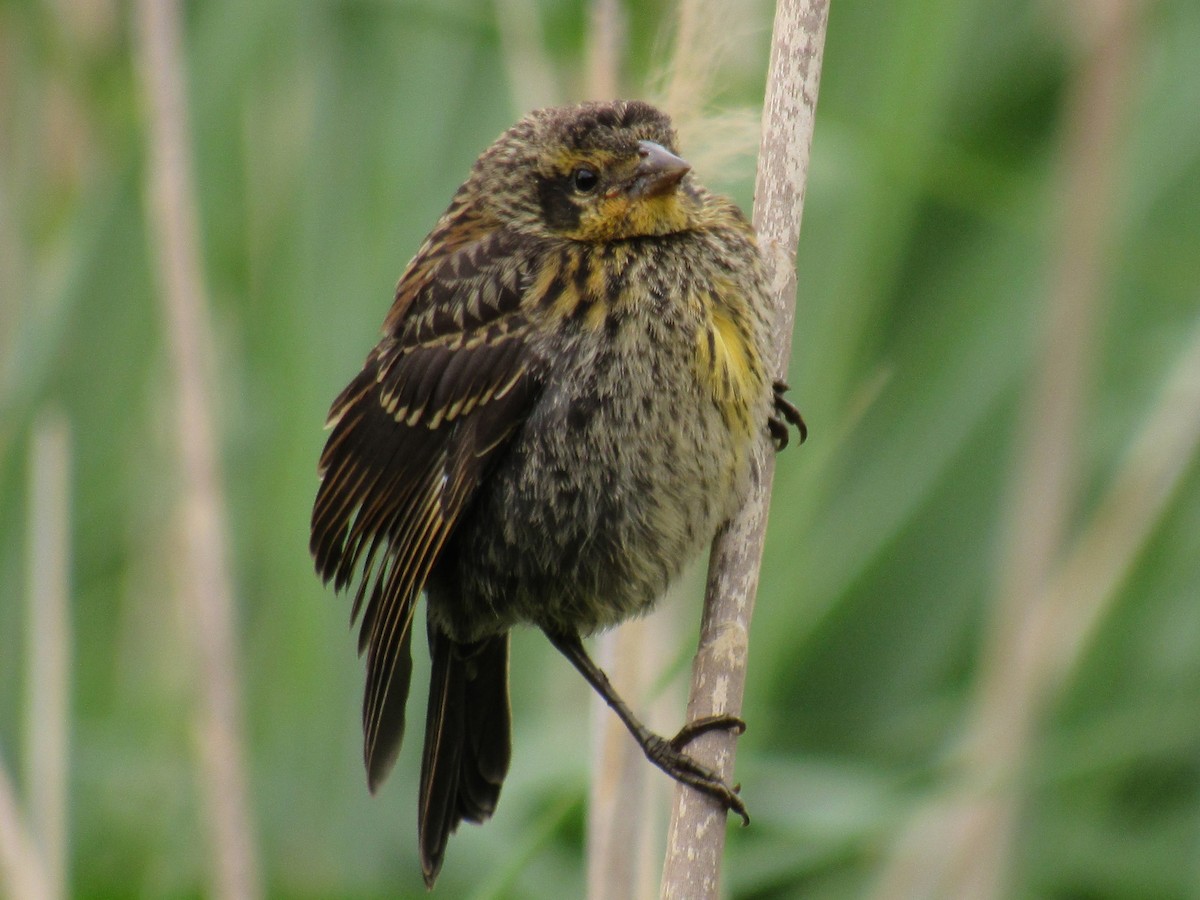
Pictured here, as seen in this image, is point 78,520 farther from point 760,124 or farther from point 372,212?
point 760,124

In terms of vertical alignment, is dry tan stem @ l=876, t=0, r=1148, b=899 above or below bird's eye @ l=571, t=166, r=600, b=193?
below

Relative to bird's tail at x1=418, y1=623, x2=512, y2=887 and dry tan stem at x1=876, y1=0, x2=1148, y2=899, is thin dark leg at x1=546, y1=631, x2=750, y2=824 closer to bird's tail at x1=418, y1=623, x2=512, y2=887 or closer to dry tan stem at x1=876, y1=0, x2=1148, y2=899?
bird's tail at x1=418, y1=623, x2=512, y2=887

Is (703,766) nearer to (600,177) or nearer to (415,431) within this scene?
(415,431)

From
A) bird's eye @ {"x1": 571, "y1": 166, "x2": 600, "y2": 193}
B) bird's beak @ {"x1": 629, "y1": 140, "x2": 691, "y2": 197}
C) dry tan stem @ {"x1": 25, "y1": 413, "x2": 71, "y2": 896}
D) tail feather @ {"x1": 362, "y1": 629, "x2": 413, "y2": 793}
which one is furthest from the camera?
dry tan stem @ {"x1": 25, "y1": 413, "x2": 71, "y2": 896}

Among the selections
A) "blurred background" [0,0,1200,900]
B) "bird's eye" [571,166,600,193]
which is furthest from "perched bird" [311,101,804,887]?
"blurred background" [0,0,1200,900]

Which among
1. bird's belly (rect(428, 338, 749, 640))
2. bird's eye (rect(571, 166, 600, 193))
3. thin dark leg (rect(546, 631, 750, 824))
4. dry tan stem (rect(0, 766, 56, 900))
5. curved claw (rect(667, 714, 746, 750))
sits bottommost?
dry tan stem (rect(0, 766, 56, 900))

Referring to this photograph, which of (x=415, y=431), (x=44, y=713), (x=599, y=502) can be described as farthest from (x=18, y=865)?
(x=599, y=502)
